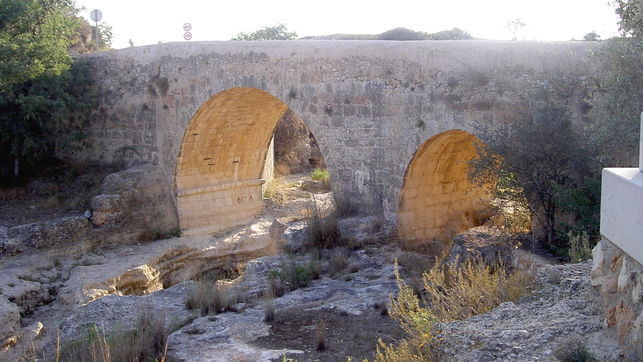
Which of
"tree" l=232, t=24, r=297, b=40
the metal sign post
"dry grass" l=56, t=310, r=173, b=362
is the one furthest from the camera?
"tree" l=232, t=24, r=297, b=40

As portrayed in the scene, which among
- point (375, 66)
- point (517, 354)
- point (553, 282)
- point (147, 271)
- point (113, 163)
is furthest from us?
point (113, 163)

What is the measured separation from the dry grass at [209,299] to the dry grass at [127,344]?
78 cm

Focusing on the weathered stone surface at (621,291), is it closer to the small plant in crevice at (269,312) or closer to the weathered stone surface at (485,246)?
→ the weathered stone surface at (485,246)

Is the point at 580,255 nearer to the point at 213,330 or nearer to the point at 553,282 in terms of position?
the point at 553,282

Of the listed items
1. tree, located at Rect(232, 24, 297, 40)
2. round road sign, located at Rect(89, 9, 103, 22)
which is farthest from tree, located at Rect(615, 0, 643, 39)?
tree, located at Rect(232, 24, 297, 40)

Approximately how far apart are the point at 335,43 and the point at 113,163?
6.67 meters

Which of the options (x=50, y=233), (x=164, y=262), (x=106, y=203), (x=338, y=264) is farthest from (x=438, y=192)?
(x=50, y=233)

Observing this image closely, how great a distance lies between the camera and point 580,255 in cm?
648

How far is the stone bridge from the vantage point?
28.8ft

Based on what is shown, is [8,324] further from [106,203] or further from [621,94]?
[621,94]

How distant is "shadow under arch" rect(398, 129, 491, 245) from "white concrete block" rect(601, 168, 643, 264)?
5.48 metres

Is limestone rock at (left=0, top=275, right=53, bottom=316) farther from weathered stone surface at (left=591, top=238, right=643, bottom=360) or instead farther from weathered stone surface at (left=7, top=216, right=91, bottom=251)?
weathered stone surface at (left=591, top=238, right=643, bottom=360)

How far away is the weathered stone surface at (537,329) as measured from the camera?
Result: 12.7 feet

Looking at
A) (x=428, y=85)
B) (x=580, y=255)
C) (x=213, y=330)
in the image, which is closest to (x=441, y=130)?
(x=428, y=85)
